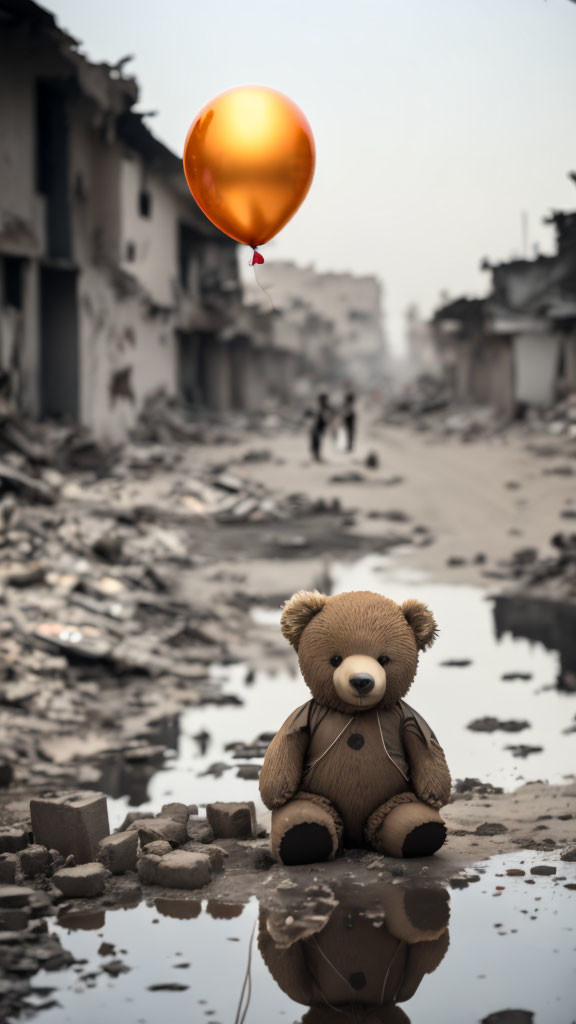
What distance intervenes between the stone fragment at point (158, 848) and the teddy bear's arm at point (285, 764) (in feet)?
1.24

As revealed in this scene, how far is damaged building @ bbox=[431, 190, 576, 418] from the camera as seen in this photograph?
26.4m

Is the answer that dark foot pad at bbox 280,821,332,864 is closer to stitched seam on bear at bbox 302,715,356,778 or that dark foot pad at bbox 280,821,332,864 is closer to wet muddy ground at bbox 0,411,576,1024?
wet muddy ground at bbox 0,411,576,1024

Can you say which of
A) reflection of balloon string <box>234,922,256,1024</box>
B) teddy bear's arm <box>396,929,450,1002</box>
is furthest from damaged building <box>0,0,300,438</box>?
teddy bear's arm <box>396,929,450,1002</box>

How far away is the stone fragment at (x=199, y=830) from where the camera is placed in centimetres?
394

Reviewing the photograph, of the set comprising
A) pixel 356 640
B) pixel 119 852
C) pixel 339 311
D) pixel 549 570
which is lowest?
pixel 119 852

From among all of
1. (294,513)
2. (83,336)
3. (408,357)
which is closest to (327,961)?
(294,513)

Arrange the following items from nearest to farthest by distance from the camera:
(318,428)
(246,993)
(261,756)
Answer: (246,993) → (261,756) → (318,428)

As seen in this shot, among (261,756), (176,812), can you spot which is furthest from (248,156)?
(261,756)

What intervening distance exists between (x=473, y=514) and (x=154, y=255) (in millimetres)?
11519

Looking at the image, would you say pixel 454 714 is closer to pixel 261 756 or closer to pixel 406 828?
pixel 261 756

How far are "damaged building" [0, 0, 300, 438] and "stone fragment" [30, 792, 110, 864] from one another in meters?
10.6

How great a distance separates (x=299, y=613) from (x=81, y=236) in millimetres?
15494

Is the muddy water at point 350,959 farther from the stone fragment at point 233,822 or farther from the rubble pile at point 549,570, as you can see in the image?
the rubble pile at point 549,570

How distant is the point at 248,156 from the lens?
15.0ft
